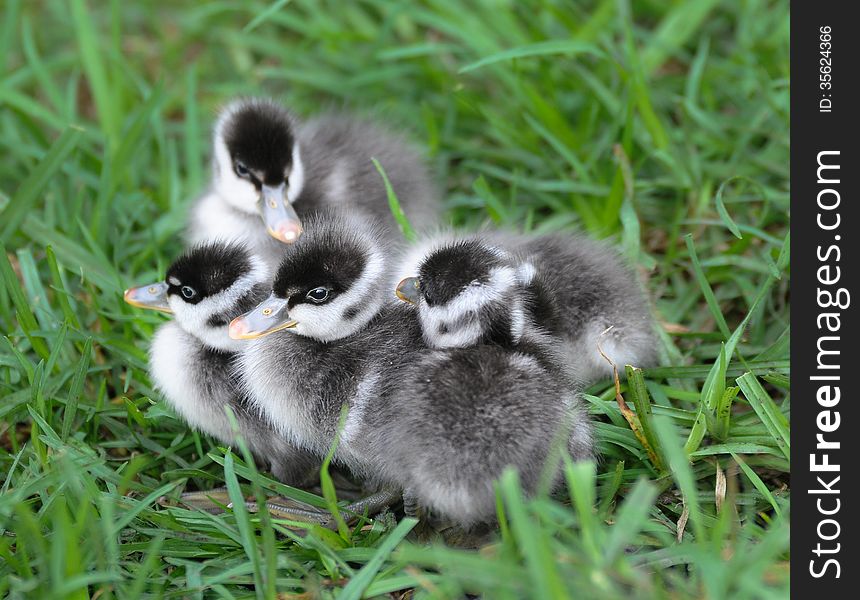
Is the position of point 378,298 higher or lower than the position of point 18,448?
higher

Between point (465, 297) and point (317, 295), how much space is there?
1.32 ft

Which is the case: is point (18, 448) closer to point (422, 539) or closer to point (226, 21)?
point (422, 539)

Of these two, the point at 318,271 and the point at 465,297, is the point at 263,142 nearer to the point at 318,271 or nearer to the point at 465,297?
the point at 318,271

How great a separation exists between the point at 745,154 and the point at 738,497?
154cm

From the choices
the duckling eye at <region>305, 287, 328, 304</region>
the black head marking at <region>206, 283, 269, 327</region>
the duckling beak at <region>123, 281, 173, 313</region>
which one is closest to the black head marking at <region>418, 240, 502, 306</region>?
the duckling eye at <region>305, 287, 328, 304</region>

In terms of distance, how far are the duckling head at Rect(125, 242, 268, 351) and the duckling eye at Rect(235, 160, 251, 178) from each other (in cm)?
52

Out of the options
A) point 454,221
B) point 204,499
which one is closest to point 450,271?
point 204,499

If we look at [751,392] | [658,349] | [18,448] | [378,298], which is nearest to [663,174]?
[658,349]

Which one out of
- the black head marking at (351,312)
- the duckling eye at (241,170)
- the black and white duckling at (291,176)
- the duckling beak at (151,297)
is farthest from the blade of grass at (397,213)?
the duckling beak at (151,297)

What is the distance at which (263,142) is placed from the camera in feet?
9.80

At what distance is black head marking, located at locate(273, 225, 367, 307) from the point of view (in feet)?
8.03

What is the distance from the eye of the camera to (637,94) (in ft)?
11.3

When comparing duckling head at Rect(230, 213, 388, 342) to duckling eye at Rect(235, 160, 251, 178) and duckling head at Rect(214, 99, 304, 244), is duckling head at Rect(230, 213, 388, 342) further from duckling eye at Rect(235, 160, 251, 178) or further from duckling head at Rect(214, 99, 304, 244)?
duckling eye at Rect(235, 160, 251, 178)
